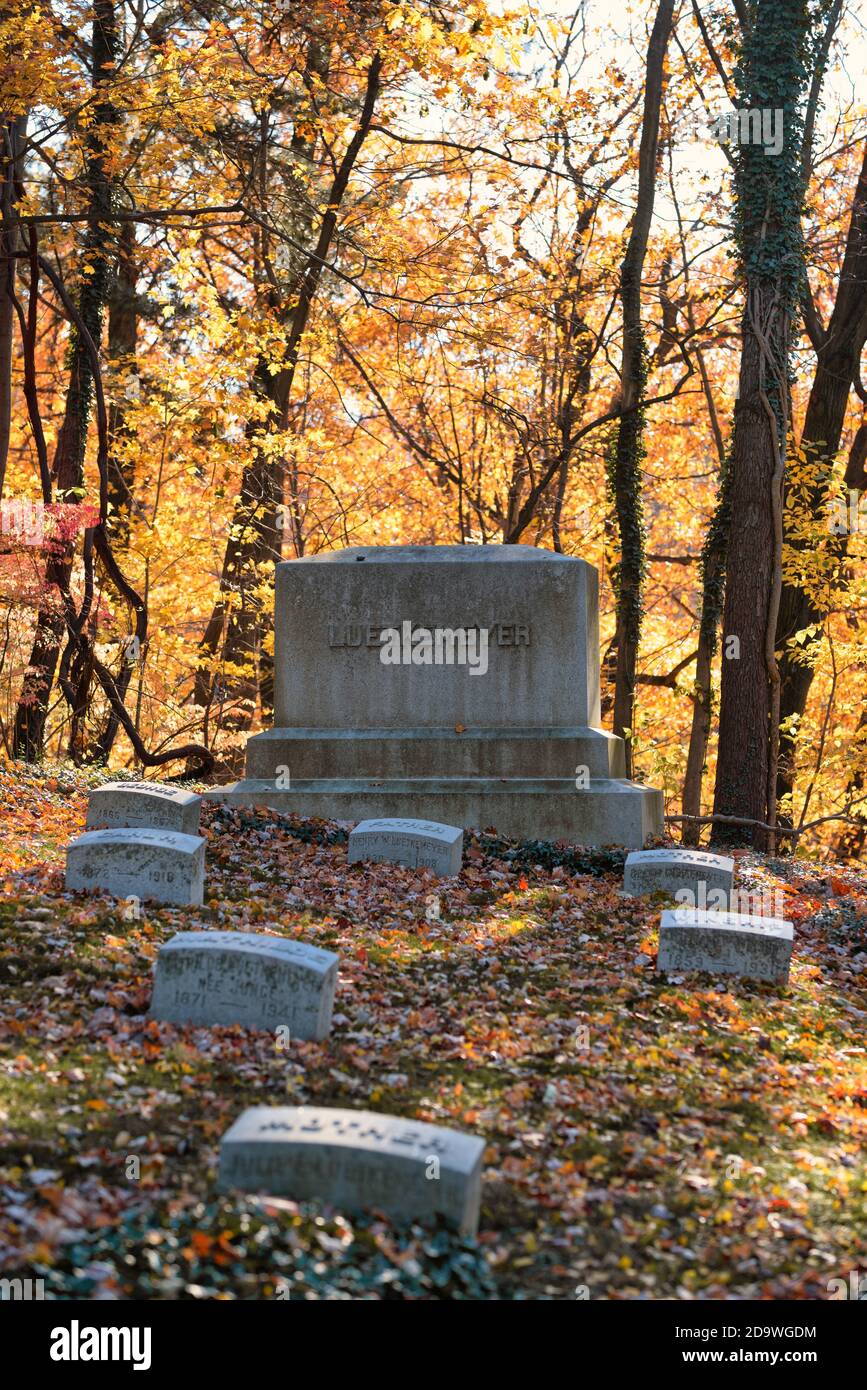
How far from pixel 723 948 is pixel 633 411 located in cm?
A: 1031

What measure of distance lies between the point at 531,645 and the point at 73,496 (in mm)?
5947

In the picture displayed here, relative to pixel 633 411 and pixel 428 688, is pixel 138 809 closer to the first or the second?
pixel 428 688

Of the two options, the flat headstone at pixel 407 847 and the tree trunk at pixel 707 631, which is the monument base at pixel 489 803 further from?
the tree trunk at pixel 707 631

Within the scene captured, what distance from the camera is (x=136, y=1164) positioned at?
4156 mm

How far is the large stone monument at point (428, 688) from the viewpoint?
434 inches

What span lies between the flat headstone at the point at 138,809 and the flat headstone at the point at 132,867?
1622 millimetres

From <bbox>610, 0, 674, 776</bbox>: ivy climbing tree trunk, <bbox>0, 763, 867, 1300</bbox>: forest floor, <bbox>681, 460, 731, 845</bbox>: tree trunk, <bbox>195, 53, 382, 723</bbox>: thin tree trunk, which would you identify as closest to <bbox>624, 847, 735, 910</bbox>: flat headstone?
<bbox>0, 763, 867, 1300</bbox>: forest floor

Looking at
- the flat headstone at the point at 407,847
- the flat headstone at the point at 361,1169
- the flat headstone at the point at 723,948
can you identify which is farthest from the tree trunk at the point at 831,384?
the flat headstone at the point at 361,1169

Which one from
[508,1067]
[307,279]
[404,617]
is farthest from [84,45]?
[508,1067]

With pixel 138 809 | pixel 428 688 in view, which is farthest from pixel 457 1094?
pixel 428 688

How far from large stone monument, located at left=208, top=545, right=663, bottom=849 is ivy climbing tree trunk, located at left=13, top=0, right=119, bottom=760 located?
2.62 meters

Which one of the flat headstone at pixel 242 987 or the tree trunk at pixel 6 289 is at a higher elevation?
the tree trunk at pixel 6 289

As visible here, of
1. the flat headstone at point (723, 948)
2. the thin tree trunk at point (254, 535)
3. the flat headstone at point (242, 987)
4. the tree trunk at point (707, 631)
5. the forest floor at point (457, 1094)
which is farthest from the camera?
the thin tree trunk at point (254, 535)
